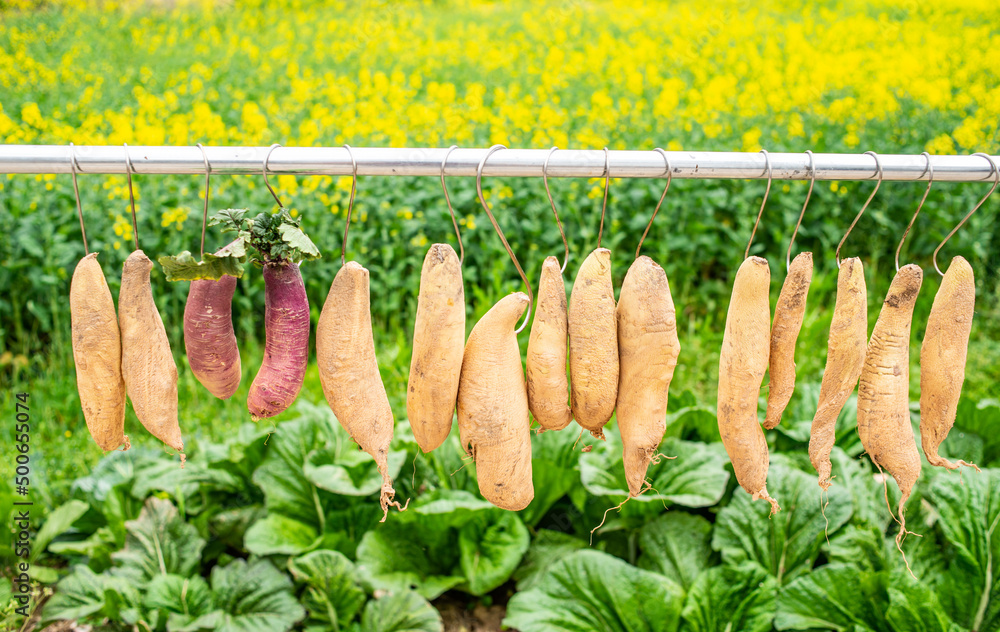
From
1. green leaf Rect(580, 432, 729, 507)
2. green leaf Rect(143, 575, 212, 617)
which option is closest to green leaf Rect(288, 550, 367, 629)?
green leaf Rect(143, 575, 212, 617)

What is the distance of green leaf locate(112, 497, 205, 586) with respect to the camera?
8.68 ft

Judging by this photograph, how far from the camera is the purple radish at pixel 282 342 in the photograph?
131 centimetres

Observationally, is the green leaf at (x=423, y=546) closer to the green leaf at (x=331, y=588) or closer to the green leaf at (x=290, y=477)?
the green leaf at (x=331, y=588)

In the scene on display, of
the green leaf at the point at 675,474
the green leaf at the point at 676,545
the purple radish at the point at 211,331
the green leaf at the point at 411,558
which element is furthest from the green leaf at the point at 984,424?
the purple radish at the point at 211,331

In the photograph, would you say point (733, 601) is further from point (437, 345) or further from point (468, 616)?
point (437, 345)

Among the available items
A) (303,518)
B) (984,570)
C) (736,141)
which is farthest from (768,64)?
(303,518)

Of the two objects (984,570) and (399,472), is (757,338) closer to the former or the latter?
(984,570)

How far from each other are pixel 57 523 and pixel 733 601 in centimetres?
260

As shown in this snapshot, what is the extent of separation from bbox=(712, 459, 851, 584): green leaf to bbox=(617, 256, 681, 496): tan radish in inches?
54.7

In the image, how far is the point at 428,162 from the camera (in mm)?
1323

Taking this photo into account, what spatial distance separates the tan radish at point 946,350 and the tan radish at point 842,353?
0.58ft

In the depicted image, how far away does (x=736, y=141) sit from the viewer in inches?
205

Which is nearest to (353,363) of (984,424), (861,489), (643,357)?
(643,357)

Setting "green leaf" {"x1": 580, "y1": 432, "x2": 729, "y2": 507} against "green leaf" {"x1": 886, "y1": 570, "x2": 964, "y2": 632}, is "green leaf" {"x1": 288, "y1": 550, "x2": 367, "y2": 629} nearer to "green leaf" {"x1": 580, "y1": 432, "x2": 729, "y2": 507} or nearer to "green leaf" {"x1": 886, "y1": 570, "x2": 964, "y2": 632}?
"green leaf" {"x1": 580, "y1": 432, "x2": 729, "y2": 507}
